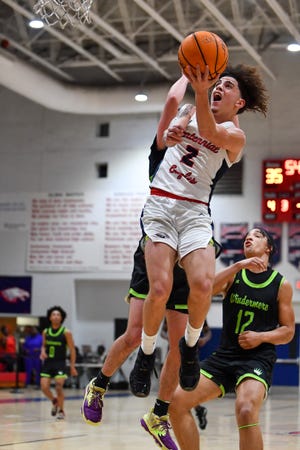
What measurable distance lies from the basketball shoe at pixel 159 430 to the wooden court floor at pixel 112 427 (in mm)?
4804

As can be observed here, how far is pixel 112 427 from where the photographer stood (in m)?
14.4

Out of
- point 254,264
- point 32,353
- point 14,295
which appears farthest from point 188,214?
point 14,295

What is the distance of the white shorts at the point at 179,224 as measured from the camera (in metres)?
A: 6.20

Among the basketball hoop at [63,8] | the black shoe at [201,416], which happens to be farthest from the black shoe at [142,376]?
the black shoe at [201,416]

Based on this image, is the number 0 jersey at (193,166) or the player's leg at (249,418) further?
the player's leg at (249,418)

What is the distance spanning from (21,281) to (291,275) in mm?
8756

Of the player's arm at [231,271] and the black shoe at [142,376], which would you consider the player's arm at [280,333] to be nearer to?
the player's arm at [231,271]

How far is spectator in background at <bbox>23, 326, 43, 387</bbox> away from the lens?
2470 cm

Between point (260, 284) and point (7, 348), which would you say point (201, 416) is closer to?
point (260, 284)

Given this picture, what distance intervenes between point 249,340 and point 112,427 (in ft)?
24.2

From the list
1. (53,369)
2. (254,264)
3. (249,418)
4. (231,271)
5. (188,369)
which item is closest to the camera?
(188,369)

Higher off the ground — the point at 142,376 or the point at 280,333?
the point at 280,333

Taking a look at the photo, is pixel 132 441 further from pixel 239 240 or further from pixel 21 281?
pixel 21 281

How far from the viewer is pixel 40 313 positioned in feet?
86.1
